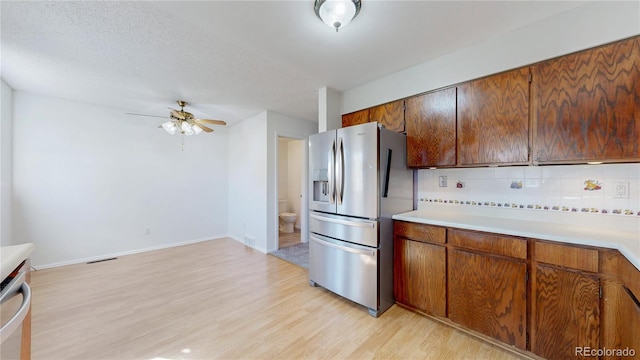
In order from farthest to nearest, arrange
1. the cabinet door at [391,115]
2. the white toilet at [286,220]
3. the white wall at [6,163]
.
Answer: the white toilet at [286,220], the white wall at [6,163], the cabinet door at [391,115]

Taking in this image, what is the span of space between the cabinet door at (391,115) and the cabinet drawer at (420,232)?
1007mm

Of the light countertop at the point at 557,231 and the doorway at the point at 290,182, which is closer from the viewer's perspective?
the light countertop at the point at 557,231

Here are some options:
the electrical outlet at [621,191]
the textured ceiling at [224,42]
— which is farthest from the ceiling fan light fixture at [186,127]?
the electrical outlet at [621,191]

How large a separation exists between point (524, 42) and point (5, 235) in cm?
575

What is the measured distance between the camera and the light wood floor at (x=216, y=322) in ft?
5.32

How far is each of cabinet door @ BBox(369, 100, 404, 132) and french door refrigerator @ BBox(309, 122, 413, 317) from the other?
0.23m

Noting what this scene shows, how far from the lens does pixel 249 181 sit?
14.0 ft

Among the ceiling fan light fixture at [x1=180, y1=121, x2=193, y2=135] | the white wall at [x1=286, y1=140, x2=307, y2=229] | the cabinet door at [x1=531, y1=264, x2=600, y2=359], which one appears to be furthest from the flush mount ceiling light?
the white wall at [x1=286, y1=140, x2=307, y2=229]

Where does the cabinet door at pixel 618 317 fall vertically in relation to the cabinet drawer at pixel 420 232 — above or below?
below

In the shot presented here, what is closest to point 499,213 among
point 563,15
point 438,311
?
point 438,311

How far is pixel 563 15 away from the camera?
5.16ft

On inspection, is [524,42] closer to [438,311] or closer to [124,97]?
[438,311]

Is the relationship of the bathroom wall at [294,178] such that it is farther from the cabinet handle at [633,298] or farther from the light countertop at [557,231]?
the cabinet handle at [633,298]

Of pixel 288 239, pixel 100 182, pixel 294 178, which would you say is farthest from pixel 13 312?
pixel 294 178
